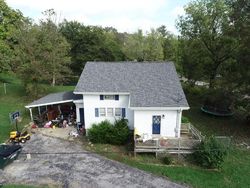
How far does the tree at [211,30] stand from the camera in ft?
103

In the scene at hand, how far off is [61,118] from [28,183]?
10692 millimetres

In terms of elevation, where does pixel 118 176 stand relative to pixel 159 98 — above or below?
below

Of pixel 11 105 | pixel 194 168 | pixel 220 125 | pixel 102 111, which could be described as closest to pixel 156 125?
pixel 194 168

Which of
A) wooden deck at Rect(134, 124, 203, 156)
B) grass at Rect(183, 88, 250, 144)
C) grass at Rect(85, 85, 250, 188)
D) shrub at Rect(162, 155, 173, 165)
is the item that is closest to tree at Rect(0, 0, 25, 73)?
grass at Rect(85, 85, 250, 188)

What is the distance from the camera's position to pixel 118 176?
1706cm

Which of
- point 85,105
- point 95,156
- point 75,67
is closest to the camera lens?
point 95,156

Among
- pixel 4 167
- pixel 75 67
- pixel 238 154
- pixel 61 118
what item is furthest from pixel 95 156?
pixel 75 67

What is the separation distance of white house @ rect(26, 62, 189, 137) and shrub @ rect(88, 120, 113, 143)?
1385mm

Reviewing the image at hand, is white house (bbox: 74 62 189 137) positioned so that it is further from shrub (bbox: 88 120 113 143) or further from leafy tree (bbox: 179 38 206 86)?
leafy tree (bbox: 179 38 206 86)

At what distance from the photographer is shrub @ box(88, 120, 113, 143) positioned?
21.7 m

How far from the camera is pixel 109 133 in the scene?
71.1 ft

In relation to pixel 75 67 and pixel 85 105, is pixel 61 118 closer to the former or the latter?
pixel 85 105

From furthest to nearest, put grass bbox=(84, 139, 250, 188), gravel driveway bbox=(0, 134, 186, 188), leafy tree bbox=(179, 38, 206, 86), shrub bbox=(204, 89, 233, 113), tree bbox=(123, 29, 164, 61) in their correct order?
tree bbox=(123, 29, 164, 61)
leafy tree bbox=(179, 38, 206, 86)
shrub bbox=(204, 89, 233, 113)
grass bbox=(84, 139, 250, 188)
gravel driveway bbox=(0, 134, 186, 188)

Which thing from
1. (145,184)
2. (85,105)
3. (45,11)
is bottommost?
(145,184)
